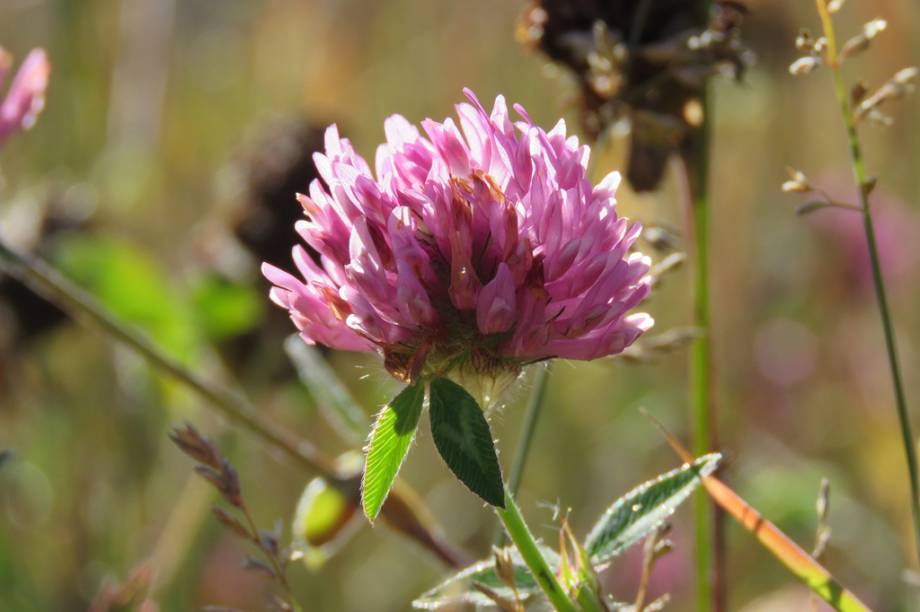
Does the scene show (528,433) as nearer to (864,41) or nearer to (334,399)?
(334,399)

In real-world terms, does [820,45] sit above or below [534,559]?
above

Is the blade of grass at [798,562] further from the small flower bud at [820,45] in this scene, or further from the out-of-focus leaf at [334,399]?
the out-of-focus leaf at [334,399]

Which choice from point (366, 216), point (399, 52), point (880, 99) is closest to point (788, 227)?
point (399, 52)

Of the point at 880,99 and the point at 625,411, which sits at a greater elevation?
the point at 880,99

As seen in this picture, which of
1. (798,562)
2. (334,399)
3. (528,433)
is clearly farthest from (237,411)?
(798,562)

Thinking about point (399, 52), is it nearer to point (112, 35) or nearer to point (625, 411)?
point (112, 35)

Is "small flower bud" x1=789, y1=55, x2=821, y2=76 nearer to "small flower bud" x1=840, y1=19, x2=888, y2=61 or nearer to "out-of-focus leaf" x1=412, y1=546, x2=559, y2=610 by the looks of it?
"small flower bud" x1=840, y1=19, x2=888, y2=61
